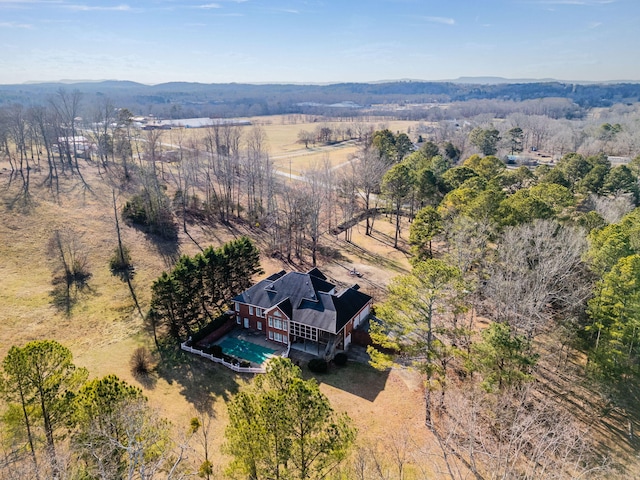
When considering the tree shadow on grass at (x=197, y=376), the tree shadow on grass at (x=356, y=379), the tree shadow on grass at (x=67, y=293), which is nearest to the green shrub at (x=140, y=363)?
the tree shadow on grass at (x=197, y=376)

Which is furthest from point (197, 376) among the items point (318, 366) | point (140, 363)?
point (318, 366)

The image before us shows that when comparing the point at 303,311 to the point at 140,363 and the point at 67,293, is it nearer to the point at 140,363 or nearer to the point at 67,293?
the point at 140,363

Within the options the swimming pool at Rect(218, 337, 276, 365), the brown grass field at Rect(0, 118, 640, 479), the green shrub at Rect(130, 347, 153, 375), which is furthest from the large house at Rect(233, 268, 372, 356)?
the green shrub at Rect(130, 347, 153, 375)

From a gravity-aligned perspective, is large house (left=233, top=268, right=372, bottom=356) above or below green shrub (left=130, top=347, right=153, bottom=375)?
above

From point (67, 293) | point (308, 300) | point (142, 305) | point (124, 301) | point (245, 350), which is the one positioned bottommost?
point (245, 350)

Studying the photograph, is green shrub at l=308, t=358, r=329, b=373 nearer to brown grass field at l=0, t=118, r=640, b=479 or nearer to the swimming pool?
brown grass field at l=0, t=118, r=640, b=479

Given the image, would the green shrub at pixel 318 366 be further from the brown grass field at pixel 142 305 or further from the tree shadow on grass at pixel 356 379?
the brown grass field at pixel 142 305

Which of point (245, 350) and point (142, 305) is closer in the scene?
point (245, 350)
